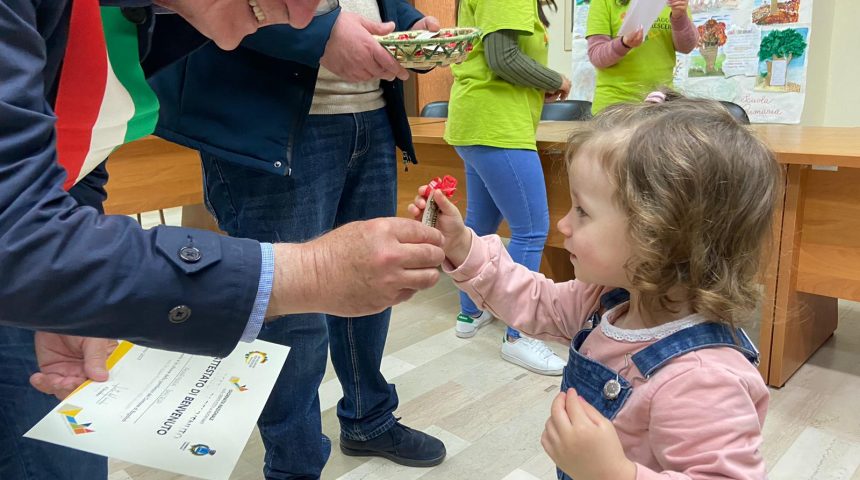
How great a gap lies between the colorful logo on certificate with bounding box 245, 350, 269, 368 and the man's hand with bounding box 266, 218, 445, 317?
33cm

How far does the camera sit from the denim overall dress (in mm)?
804

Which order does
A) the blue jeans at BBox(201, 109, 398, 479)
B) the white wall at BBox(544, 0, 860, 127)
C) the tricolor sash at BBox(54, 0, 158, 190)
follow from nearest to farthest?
the tricolor sash at BBox(54, 0, 158, 190), the blue jeans at BBox(201, 109, 398, 479), the white wall at BBox(544, 0, 860, 127)

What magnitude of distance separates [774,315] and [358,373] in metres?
1.30

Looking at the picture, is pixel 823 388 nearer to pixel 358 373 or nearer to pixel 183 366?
pixel 358 373

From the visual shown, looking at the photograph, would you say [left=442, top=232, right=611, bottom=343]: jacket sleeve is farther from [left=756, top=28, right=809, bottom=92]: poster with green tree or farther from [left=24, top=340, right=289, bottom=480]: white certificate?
[left=756, top=28, right=809, bottom=92]: poster with green tree

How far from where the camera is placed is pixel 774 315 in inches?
79.0

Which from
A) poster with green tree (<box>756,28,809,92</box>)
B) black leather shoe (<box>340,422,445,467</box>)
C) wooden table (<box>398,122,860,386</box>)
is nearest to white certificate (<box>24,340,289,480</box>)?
black leather shoe (<box>340,422,445,467</box>)

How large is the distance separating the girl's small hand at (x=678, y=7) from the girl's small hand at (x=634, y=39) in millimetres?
145

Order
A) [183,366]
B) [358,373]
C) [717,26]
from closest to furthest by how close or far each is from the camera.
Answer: [183,366], [358,373], [717,26]

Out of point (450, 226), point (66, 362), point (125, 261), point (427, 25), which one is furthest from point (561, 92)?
point (125, 261)

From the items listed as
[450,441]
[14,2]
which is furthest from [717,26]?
[14,2]

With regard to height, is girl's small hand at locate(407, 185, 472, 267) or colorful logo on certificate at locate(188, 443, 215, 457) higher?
girl's small hand at locate(407, 185, 472, 267)

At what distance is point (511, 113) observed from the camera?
201cm

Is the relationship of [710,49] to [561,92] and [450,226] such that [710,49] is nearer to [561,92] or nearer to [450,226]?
[561,92]
